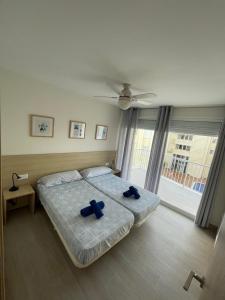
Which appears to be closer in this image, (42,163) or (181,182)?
(42,163)

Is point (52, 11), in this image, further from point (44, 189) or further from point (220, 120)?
point (220, 120)

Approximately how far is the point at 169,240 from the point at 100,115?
10.2 feet

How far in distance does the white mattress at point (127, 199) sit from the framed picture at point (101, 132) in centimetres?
107

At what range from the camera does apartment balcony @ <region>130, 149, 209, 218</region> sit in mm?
3934

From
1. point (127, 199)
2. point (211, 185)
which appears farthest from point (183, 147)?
point (127, 199)

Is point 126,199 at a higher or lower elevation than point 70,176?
lower

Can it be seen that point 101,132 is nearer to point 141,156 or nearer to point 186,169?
point 141,156

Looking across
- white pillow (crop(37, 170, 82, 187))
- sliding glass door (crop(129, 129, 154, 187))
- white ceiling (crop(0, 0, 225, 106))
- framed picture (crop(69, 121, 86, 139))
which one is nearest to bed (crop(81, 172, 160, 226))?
white pillow (crop(37, 170, 82, 187))

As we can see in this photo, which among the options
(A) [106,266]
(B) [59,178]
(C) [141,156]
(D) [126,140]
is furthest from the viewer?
(C) [141,156]

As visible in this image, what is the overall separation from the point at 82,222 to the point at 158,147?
2.45 meters

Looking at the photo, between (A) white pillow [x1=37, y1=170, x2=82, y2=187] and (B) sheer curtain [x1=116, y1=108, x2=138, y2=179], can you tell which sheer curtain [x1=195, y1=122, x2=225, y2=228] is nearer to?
(B) sheer curtain [x1=116, y1=108, x2=138, y2=179]

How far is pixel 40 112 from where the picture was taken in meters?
2.77

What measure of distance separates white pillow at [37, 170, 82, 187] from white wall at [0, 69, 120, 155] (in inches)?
20.9

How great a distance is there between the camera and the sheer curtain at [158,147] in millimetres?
3433
